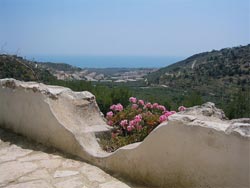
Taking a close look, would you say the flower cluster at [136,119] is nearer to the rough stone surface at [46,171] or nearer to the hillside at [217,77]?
the rough stone surface at [46,171]

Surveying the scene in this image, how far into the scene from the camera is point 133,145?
312 centimetres

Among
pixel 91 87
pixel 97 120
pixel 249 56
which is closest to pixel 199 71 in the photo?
A: pixel 249 56

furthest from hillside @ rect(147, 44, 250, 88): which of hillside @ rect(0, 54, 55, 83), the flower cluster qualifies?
the flower cluster

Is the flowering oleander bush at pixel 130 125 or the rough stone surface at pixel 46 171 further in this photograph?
the flowering oleander bush at pixel 130 125

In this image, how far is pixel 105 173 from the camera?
3191mm

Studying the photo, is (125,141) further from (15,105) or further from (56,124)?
(15,105)

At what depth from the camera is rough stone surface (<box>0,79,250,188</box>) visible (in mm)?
2338

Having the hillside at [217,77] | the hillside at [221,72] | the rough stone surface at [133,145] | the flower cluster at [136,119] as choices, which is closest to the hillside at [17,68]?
the rough stone surface at [133,145]

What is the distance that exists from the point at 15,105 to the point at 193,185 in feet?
9.15

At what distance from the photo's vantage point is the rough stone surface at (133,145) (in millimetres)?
2338

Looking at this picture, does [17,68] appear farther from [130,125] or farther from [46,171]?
[46,171]

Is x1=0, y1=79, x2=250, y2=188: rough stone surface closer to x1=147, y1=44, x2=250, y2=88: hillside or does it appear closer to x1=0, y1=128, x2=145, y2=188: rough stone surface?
x1=0, y1=128, x2=145, y2=188: rough stone surface

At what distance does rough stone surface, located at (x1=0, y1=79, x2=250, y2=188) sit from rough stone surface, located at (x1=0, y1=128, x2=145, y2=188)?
0.03ft

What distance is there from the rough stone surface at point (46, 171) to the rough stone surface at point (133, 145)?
10 millimetres
